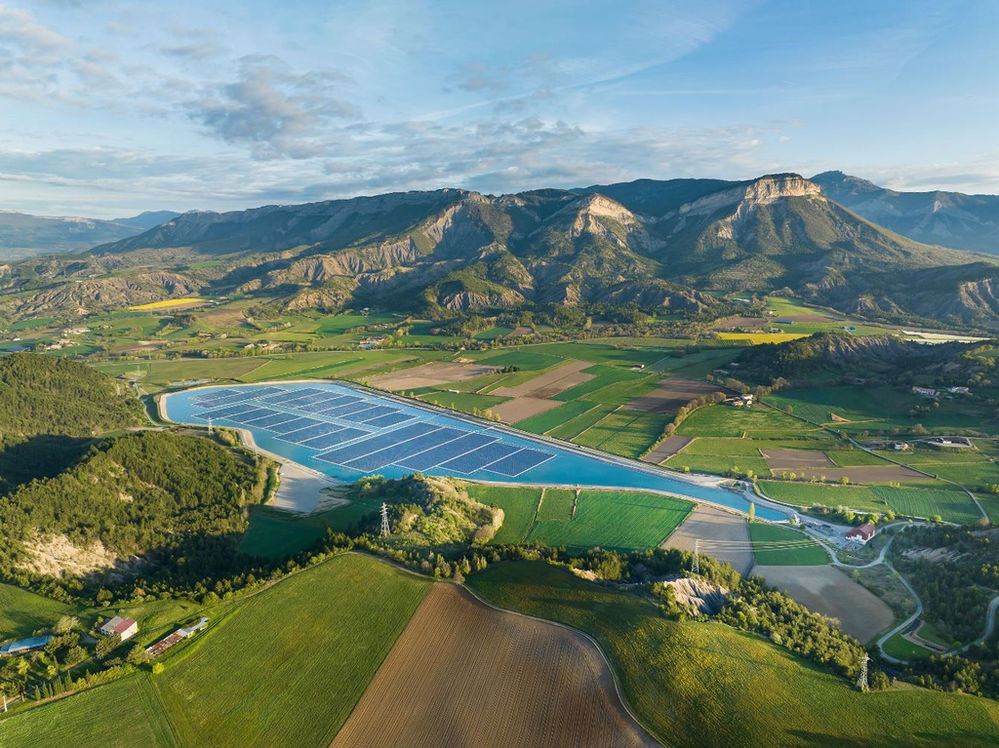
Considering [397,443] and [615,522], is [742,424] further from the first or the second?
[397,443]

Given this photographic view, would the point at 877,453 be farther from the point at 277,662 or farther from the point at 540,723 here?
the point at 277,662

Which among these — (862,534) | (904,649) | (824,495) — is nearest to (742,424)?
(824,495)

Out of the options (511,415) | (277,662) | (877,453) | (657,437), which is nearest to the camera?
(277,662)

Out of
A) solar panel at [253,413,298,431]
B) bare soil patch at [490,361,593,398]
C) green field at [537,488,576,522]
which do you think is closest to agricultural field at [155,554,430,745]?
green field at [537,488,576,522]

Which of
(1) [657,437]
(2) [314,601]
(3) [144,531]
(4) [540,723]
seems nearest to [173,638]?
(2) [314,601]

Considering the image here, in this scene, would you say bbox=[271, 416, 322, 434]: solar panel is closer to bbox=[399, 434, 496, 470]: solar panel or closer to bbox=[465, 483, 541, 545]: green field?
bbox=[399, 434, 496, 470]: solar panel

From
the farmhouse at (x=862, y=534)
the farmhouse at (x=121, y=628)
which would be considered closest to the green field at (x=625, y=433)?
the farmhouse at (x=862, y=534)
